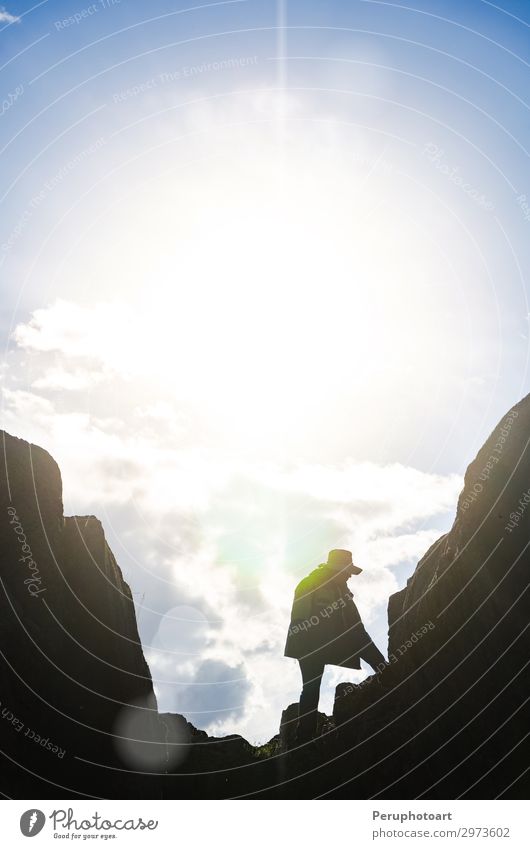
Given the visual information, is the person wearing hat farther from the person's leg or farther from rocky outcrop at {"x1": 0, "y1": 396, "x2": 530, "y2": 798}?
rocky outcrop at {"x1": 0, "y1": 396, "x2": 530, "y2": 798}

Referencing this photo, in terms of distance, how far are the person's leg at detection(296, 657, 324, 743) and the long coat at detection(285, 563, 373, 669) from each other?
0.37 meters

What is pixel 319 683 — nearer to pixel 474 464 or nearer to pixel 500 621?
pixel 500 621

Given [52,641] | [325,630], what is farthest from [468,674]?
[52,641]

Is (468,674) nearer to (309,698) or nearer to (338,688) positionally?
(338,688)

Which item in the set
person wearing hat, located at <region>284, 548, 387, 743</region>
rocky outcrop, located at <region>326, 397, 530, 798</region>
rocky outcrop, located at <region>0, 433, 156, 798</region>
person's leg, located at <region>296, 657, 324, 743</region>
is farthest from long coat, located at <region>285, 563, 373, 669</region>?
rocky outcrop, located at <region>0, 433, 156, 798</region>

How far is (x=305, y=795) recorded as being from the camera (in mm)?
14156

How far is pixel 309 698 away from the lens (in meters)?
17.7

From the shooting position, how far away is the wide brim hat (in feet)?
65.4

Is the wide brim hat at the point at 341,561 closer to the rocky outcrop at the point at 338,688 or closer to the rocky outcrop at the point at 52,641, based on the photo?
the rocky outcrop at the point at 338,688

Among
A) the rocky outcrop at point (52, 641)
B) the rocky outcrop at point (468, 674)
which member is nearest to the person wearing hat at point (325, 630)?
the rocky outcrop at point (468, 674)

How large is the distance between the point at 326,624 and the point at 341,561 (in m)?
2.73

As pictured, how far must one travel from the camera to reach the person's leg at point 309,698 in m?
16.4
